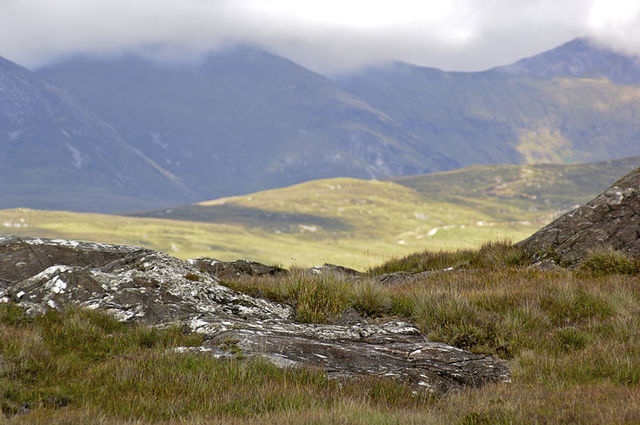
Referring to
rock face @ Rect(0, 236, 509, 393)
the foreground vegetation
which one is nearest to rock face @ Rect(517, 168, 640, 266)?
the foreground vegetation

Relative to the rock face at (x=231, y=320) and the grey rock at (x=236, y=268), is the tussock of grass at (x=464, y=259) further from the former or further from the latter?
the rock face at (x=231, y=320)

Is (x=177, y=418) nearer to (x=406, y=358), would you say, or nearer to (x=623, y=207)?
Answer: (x=406, y=358)

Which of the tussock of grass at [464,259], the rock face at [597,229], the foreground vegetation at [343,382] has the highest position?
the rock face at [597,229]

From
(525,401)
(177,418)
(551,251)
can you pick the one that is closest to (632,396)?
(525,401)

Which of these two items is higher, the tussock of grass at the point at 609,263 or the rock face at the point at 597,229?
the rock face at the point at 597,229

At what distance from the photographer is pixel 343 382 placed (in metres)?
7.77

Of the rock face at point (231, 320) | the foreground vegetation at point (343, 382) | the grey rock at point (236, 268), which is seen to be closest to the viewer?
the foreground vegetation at point (343, 382)

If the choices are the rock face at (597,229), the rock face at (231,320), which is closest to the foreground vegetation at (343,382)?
the rock face at (231,320)

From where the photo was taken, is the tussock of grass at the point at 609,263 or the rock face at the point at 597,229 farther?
the rock face at the point at 597,229

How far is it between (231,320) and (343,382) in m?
2.98

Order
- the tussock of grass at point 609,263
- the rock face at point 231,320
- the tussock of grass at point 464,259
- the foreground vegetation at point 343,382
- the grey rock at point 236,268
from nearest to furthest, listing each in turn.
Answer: the foreground vegetation at point 343,382 < the rock face at point 231,320 < the tussock of grass at point 609,263 < the tussock of grass at point 464,259 < the grey rock at point 236,268

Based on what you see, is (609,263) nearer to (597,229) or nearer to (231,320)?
(597,229)

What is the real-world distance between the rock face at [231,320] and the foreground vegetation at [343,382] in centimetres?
43

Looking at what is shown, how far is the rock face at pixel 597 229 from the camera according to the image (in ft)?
55.7
